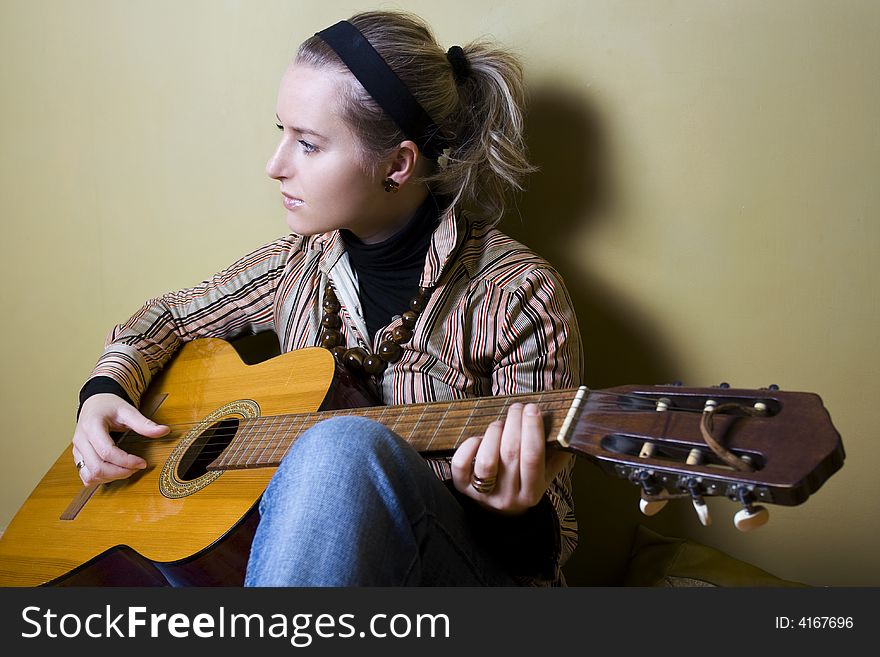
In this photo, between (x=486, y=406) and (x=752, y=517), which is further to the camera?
(x=486, y=406)

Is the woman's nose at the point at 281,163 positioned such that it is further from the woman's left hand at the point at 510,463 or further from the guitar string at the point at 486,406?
the woman's left hand at the point at 510,463

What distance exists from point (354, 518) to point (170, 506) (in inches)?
17.2

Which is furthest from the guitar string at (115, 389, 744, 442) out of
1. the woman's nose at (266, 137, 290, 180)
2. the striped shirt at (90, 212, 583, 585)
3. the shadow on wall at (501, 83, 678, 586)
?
the shadow on wall at (501, 83, 678, 586)

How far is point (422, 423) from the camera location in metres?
0.93

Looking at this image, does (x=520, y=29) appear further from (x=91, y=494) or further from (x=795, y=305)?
(x=91, y=494)

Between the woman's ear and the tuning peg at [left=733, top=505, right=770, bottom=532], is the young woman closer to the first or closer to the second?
the woman's ear

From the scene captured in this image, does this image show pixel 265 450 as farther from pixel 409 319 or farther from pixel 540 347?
pixel 540 347

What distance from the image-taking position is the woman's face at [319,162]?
3.63 feet

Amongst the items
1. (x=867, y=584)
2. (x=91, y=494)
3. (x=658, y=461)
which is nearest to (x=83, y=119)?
(x=91, y=494)

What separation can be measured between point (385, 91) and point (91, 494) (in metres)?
0.75

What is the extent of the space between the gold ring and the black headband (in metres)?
0.52

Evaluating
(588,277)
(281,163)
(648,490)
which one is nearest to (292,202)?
(281,163)

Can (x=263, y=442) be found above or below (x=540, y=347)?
below

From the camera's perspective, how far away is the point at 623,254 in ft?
4.12
